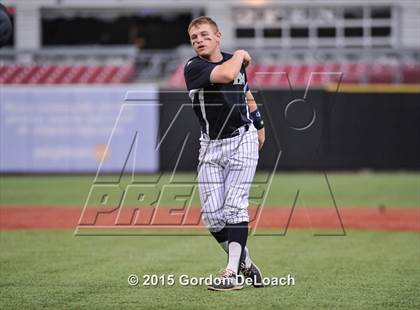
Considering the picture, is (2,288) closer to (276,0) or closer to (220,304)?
(220,304)

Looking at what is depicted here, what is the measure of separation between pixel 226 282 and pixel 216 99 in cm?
132

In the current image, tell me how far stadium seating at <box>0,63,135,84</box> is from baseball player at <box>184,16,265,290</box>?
57.1 feet

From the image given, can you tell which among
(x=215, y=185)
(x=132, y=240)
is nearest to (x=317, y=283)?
(x=215, y=185)

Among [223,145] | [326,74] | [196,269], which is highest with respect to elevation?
[223,145]

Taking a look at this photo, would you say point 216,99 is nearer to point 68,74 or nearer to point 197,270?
point 197,270

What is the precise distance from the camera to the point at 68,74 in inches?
945

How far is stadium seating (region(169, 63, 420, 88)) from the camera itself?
2167 centimetres

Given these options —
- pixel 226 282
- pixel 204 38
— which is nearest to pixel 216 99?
pixel 204 38

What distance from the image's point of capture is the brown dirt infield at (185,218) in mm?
11375

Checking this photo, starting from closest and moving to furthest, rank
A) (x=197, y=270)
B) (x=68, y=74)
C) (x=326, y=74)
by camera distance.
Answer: (x=197, y=270) → (x=326, y=74) → (x=68, y=74)

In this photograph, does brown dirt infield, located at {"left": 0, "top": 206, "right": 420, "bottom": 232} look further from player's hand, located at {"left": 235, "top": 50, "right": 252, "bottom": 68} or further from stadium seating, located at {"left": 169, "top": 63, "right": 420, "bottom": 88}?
stadium seating, located at {"left": 169, "top": 63, "right": 420, "bottom": 88}

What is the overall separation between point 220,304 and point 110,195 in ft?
36.2

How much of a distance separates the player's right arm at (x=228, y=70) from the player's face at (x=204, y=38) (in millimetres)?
165

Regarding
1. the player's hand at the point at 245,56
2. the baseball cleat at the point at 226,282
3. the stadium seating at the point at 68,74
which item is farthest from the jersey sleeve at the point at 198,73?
the stadium seating at the point at 68,74
